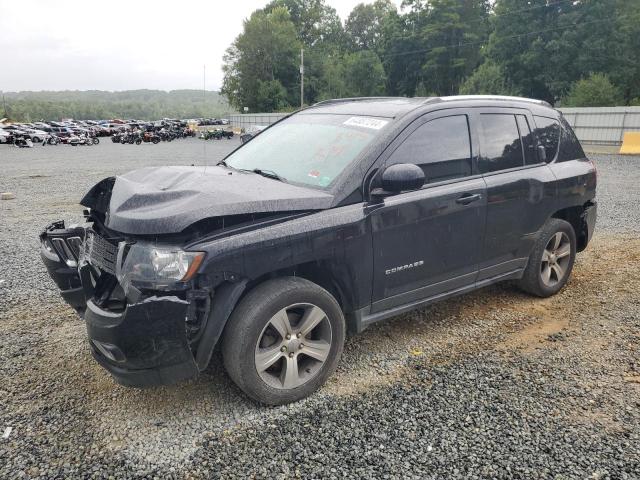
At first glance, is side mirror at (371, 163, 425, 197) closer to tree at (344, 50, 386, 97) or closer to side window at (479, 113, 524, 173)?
side window at (479, 113, 524, 173)

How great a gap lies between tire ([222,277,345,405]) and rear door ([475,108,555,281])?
Result: 156 centimetres

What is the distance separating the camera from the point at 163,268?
2.61m

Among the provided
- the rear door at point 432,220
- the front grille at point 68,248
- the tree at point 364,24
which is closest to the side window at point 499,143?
the rear door at point 432,220

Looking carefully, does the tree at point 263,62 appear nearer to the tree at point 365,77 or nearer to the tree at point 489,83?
the tree at point 365,77

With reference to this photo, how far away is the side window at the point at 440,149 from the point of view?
3469 mm

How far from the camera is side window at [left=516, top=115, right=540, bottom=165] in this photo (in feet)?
13.9

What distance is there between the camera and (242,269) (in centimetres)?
274

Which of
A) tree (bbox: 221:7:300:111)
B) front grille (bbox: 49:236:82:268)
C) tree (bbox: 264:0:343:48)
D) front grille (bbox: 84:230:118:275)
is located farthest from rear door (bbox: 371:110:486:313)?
tree (bbox: 264:0:343:48)

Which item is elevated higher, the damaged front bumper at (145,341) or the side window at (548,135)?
the side window at (548,135)

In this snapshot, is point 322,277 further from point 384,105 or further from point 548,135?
point 548,135

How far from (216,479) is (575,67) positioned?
174 ft

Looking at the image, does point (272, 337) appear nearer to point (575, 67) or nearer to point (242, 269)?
point (242, 269)

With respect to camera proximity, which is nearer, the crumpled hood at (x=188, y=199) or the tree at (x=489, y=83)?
the crumpled hood at (x=188, y=199)

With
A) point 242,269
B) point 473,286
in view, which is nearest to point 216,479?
point 242,269
